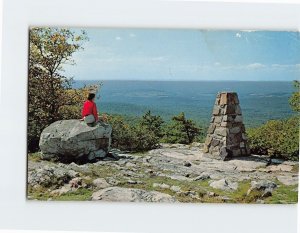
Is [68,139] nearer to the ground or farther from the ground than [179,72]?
nearer to the ground

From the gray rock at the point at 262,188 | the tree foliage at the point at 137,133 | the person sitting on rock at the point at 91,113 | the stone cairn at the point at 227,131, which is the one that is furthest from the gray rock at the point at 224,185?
the person sitting on rock at the point at 91,113

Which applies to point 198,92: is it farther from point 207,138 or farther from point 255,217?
point 255,217

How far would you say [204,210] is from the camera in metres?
7.03

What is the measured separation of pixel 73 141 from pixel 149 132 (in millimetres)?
981

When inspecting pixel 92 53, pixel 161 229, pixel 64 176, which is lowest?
pixel 161 229

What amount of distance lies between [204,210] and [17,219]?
2.35 m

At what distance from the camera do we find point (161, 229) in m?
6.97

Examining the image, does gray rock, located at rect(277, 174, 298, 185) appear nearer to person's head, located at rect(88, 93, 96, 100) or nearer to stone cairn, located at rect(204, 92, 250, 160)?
stone cairn, located at rect(204, 92, 250, 160)

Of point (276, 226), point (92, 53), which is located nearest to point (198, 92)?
point (92, 53)

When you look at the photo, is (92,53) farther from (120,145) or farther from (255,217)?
(255,217)

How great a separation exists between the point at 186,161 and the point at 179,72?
45.1 inches

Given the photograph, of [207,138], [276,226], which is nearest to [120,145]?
[207,138]

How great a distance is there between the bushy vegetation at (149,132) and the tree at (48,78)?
652 millimetres

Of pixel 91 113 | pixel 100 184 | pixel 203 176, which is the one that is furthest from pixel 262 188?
pixel 91 113
